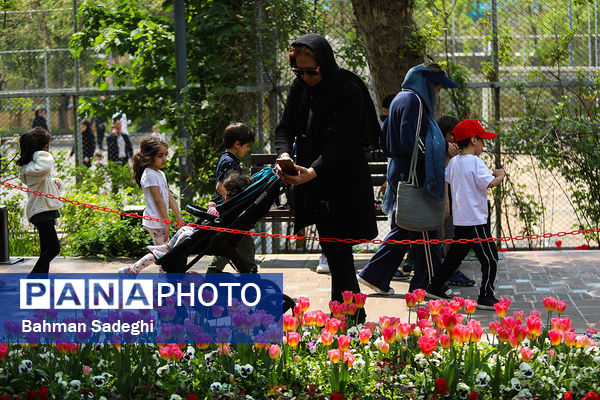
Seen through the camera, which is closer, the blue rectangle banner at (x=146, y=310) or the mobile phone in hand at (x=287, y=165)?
the blue rectangle banner at (x=146, y=310)

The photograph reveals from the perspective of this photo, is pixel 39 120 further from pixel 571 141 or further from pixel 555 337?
pixel 555 337

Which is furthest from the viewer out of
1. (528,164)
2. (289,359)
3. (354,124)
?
(528,164)

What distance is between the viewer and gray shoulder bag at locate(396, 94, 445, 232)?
695cm

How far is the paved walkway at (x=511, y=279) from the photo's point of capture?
7.02 m

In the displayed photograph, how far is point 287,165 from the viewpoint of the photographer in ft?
17.2

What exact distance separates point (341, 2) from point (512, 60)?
220 cm

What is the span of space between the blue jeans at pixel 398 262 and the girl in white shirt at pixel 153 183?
5.77ft

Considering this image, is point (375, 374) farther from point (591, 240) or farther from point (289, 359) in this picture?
point (591, 240)

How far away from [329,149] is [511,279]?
3.48 meters

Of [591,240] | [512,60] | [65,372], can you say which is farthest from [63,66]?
[65,372]

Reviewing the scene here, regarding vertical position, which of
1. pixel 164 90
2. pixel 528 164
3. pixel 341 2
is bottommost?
pixel 528 164

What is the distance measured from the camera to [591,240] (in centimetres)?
1041

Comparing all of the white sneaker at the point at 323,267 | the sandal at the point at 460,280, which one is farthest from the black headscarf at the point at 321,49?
the white sneaker at the point at 323,267

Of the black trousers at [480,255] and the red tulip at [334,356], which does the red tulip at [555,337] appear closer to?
the red tulip at [334,356]
